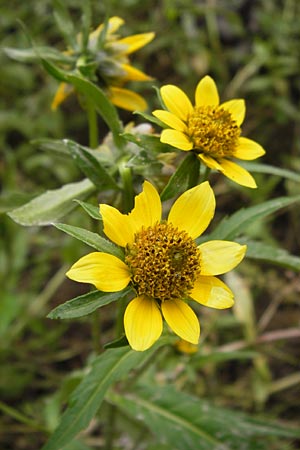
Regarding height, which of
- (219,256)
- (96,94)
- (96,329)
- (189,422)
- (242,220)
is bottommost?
(189,422)

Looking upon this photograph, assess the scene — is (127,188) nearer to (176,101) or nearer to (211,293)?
(176,101)

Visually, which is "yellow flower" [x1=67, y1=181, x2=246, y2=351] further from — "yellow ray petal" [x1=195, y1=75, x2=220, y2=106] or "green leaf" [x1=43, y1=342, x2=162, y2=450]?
"yellow ray petal" [x1=195, y1=75, x2=220, y2=106]

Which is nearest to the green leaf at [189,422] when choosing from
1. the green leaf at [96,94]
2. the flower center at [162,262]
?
the flower center at [162,262]

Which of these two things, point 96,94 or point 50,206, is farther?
point 50,206

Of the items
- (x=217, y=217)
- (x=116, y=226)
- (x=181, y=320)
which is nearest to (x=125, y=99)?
(x=116, y=226)

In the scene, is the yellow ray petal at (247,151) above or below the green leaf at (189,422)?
above

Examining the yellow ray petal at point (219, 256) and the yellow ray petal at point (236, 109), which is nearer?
the yellow ray petal at point (219, 256)

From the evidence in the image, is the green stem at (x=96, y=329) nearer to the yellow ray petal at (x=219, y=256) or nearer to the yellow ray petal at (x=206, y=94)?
the yellow ray petal at (x=219, y=256)
